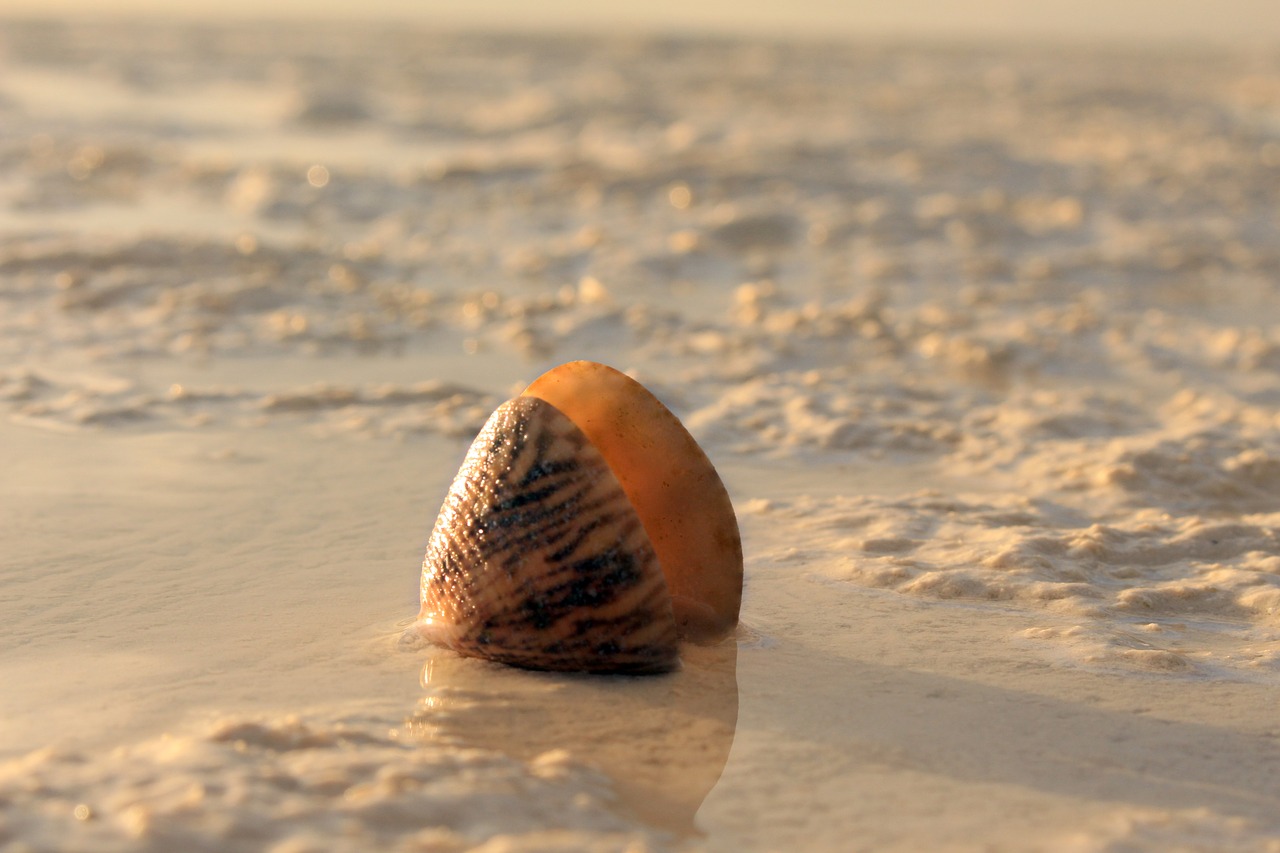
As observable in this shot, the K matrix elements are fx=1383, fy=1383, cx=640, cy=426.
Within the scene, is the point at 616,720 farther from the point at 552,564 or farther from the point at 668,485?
the point at 668,485

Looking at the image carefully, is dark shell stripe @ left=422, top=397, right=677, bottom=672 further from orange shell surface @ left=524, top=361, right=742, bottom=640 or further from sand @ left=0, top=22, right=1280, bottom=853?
orange shell surface @ left=524, top=361, right=742, bottom=640

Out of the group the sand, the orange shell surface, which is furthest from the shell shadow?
the orange shell surface

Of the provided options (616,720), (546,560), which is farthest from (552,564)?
(616,720)

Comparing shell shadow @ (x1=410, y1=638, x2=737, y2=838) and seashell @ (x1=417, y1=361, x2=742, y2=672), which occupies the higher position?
seashell @ (x1=417, y1=361, x2=742, y2=672)

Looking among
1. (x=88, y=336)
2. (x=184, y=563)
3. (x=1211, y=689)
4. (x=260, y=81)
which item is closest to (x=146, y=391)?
(x=88, y=336)

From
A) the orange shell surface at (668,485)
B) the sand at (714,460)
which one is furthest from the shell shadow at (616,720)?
the orange shell surface at (668,485)

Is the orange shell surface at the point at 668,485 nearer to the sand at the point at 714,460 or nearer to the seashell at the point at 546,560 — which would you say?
the seashell at the point at 546,560
